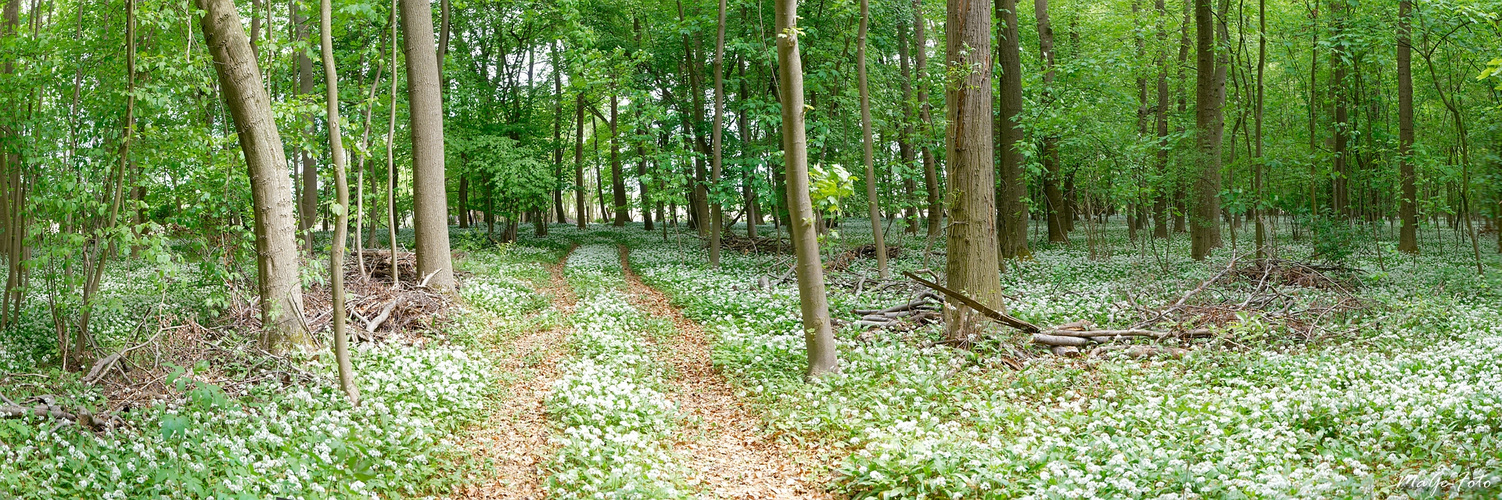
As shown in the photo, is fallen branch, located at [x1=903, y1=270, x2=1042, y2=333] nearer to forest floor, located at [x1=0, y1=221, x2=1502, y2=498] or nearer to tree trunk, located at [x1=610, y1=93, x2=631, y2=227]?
forest floor, located at [x1=0, y1=221, x2=1502, y2=498]

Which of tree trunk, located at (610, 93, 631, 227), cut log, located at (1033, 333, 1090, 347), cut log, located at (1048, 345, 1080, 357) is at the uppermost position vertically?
tree trunk, located at (610, 93, 631, 227)

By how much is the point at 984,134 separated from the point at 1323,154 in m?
12.4

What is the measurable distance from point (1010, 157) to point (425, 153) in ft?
37.1

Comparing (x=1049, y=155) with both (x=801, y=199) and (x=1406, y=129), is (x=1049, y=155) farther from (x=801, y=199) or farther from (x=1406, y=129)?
(x=801, y=199)

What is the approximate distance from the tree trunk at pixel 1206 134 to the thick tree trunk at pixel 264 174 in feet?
48.6

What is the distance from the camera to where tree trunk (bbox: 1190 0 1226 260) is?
15.0 metres

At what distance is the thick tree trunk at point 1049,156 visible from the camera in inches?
696

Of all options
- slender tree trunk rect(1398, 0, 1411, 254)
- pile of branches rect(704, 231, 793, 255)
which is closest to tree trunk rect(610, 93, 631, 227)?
pile of branches rect(704, 231, 793, 255)

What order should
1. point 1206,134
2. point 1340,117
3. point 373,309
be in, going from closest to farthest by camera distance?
point 373,309 < point 1206,134 < point 1340,117

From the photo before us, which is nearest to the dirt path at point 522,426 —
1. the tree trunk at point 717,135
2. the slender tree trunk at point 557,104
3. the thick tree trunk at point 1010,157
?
the tree trunk at point 717,135

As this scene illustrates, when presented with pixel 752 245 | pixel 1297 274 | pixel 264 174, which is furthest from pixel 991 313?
pixel 752 245

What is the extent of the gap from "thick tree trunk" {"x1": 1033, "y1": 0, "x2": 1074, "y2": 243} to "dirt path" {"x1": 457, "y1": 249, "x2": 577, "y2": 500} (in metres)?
11.0

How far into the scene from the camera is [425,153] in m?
12.1

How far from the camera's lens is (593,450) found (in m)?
5.64
